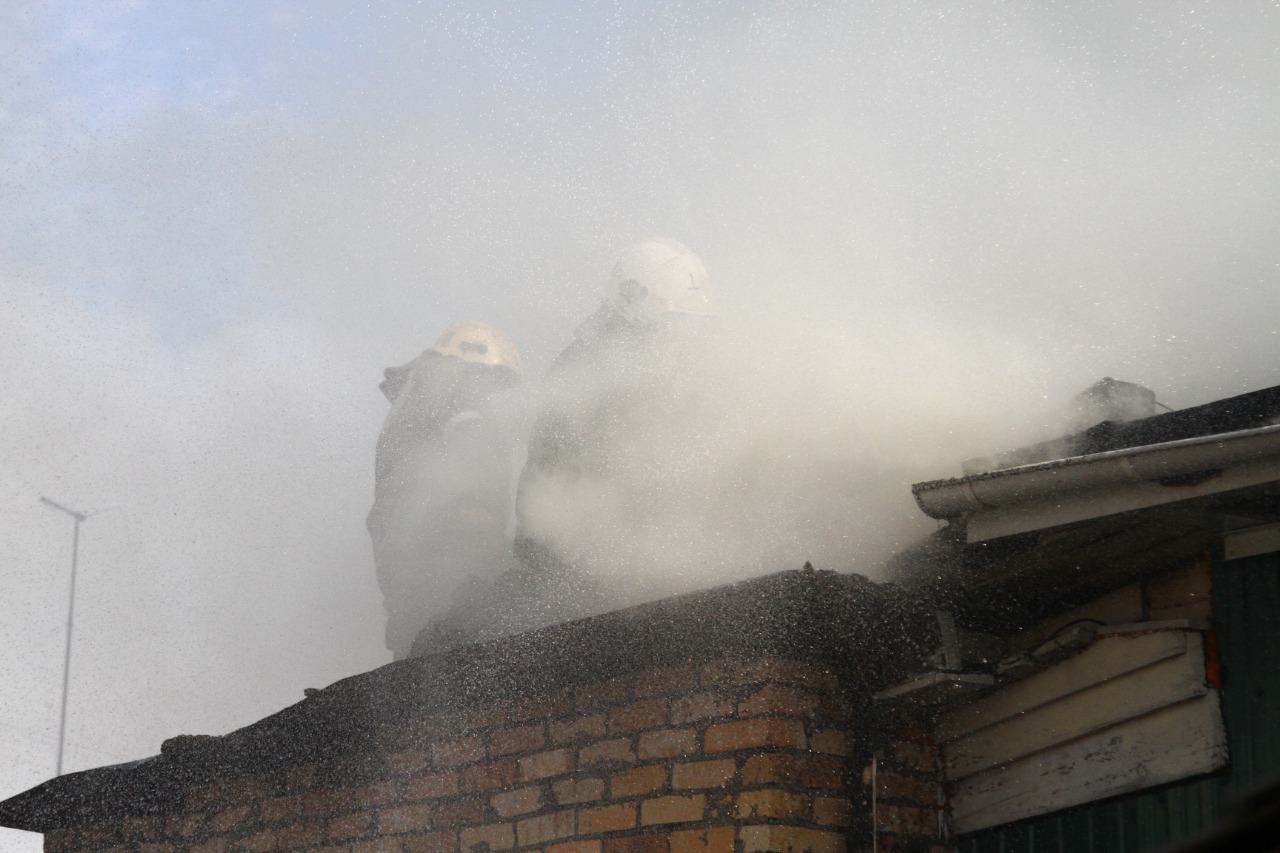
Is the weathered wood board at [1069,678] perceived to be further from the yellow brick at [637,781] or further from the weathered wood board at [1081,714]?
the yellow brick at [637,781]

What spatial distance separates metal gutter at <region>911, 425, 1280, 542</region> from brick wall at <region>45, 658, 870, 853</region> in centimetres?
80

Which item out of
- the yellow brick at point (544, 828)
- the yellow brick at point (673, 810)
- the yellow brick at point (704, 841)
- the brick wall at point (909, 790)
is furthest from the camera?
the yellow brick at point (544, 828)

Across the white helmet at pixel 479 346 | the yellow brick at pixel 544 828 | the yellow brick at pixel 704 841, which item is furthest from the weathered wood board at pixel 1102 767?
the white helmet at pixel 479 346

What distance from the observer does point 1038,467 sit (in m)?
3.30

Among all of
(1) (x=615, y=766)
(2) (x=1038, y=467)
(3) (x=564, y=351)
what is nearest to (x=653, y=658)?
(1) (x=615, y=766)

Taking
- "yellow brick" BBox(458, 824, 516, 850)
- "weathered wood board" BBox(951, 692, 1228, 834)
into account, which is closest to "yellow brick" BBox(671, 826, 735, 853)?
"yellow brick" BBox(458, 824, 516, 850)

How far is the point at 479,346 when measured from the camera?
29.1ft

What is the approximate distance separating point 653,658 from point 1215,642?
1.66 metres

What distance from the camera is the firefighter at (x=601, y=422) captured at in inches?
237

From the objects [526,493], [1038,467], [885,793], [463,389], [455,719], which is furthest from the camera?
[463,389]

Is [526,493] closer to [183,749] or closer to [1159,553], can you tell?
[183,749]

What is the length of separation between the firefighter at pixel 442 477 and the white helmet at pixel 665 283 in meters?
1.79

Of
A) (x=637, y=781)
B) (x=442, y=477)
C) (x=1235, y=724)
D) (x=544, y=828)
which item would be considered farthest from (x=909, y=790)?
(x=442, y=477)

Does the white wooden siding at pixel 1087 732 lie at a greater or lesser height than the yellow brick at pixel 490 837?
greater
